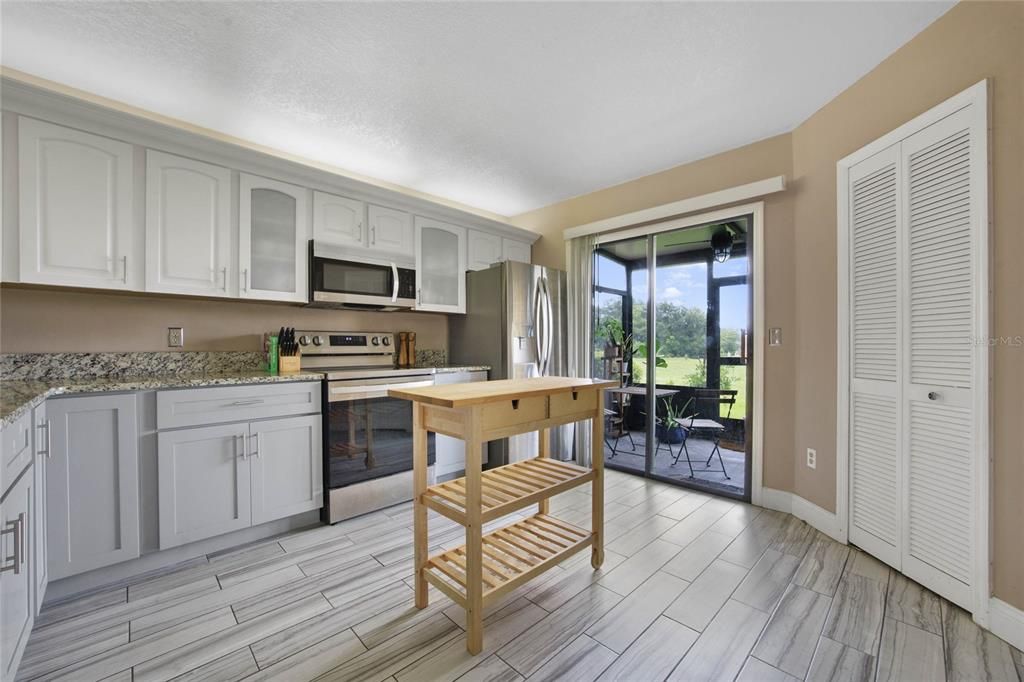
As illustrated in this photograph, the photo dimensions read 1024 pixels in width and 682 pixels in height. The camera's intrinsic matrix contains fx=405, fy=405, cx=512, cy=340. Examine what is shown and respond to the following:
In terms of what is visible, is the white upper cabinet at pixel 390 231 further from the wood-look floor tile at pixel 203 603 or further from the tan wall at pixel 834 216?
the wood-look floor tile at pixel 203 603

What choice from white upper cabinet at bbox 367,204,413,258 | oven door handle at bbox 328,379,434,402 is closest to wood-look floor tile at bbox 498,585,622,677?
oven door handle at bbox 328,379,434,402

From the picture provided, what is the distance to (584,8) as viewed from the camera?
5.63ft

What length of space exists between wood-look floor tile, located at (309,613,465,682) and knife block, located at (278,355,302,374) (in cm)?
179

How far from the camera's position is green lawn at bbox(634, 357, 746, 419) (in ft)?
9.93

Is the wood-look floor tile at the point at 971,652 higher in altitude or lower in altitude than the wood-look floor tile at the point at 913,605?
higher

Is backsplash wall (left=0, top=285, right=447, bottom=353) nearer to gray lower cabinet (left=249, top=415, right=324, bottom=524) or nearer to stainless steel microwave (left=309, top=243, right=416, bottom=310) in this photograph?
stainless steel microwave (left=309, top=243, right=416, bottom=310)

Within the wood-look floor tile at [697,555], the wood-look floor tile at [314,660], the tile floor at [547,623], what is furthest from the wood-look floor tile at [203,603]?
the wood-look floor tile at [697,555]

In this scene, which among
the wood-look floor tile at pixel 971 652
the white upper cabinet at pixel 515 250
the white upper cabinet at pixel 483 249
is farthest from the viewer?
the white upper cabinet at pixel 515 250

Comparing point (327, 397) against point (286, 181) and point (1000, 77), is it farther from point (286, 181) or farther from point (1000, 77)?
point (1000, 77)

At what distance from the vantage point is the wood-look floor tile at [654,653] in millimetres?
1390

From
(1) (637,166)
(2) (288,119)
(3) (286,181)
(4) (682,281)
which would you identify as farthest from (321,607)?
(1) (637,166)

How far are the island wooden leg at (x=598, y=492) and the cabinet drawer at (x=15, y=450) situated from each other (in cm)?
213

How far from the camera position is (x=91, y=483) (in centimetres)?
183

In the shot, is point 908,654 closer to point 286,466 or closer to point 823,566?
point 823,566
